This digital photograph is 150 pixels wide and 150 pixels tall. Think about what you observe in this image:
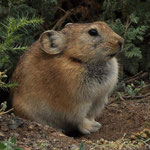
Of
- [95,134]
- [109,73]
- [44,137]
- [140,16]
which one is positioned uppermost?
[140,16]

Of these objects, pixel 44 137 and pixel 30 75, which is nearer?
pixel 44 137

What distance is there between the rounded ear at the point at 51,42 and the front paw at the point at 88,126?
49.4 inches

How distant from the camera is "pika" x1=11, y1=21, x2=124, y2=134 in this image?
19.7ft

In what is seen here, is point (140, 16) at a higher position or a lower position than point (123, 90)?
higher

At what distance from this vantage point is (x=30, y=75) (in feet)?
20.9

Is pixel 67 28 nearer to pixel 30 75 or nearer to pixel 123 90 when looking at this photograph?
pixel 30 75

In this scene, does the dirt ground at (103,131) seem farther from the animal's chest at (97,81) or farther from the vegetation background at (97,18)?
the vegetation background at (97,18)

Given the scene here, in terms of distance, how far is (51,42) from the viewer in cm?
627

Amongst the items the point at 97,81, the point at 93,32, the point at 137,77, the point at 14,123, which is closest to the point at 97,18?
the point at 137,77

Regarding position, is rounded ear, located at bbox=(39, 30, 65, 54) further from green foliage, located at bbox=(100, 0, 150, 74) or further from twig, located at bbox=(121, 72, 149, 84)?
twig, located at bbox=(121, 72, 149, 84)

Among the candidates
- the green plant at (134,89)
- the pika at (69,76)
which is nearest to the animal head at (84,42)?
the pika at (69,76)

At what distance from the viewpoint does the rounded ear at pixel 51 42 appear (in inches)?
245

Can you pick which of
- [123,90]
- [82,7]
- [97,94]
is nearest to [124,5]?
[82,7]

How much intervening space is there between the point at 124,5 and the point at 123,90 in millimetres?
1795
